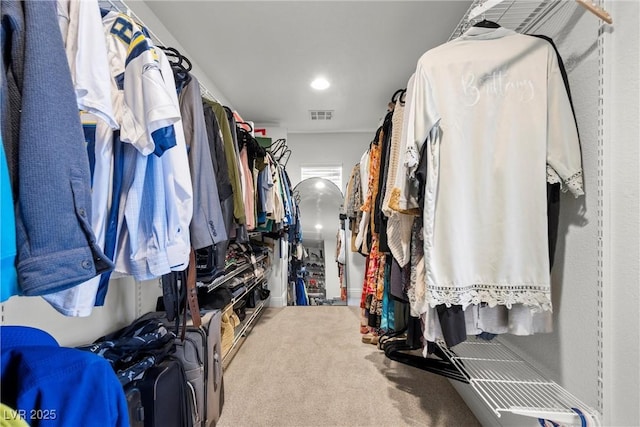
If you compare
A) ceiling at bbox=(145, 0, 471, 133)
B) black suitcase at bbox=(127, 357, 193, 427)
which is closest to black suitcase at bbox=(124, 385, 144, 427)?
black suitcase at bbox=(127, 357, 193, 427)

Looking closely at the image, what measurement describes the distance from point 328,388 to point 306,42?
2.38m

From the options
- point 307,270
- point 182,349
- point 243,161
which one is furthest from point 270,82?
point 307,270

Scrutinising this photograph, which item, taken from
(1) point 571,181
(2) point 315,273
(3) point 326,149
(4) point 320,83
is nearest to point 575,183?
(1) point 571,181

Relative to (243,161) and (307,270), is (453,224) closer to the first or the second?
(243,161)

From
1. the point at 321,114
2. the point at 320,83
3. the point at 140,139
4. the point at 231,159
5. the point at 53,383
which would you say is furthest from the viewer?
the point at 321,114

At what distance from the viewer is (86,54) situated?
558 mm

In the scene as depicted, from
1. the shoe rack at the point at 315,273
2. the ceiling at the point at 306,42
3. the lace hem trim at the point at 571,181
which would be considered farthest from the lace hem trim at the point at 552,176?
the shoe rack at the point at 315,273

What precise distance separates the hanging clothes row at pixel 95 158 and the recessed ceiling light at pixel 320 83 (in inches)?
58.9

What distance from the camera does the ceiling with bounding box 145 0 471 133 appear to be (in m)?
1.63

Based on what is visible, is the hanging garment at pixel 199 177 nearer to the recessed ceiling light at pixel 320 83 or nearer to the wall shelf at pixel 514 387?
the wall shelf at pixel 514 387

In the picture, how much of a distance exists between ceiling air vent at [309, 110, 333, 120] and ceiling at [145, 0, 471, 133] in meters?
0.25

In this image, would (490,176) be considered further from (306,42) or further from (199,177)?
(306,42)

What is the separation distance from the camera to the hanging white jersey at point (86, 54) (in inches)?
21.4

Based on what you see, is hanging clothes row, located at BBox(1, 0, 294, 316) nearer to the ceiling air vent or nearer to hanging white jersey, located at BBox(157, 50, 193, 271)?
hanging white jersey, located at BBox(157, 50, 193, 271)
